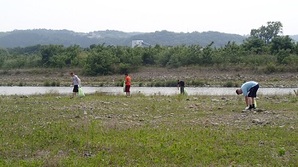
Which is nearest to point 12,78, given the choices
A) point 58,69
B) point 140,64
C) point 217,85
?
point 58,69

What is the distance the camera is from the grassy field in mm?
10742

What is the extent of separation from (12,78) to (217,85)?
43792 millimetres

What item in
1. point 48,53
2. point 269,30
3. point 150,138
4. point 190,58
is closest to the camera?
point 150,138

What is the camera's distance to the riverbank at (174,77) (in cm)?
5552

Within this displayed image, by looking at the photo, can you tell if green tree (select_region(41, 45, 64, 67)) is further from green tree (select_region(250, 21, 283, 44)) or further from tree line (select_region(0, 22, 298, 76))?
green tree (select_region(250, 21, 283, 44))

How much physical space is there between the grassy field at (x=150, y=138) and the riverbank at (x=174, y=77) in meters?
36.4

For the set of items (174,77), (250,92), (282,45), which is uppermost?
(282,45)

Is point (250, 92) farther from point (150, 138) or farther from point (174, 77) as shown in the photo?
point (174, 77)

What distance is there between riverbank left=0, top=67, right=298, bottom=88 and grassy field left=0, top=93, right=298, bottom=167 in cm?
3643

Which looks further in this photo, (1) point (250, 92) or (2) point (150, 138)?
(1) point (250, 92)

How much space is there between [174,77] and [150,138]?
50.9m

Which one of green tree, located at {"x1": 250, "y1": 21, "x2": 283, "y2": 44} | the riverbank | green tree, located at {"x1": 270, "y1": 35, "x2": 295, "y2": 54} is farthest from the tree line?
green tree, located at {"x1": 250, "y1": 21, "x2": 283, "y2": 44}

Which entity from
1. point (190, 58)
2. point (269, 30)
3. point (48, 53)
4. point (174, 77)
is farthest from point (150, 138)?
point (269, 30)

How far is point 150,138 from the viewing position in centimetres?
1267
